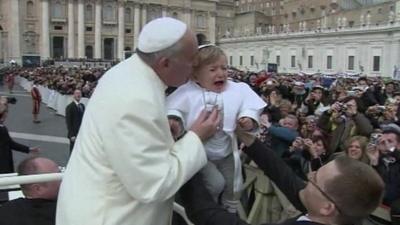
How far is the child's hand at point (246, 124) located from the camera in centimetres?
238

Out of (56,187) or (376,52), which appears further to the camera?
(376,52)

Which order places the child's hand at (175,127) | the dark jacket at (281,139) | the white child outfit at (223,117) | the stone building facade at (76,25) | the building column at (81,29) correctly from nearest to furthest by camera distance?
the child's hand at (175,127)
the white child outfit at (223,117)
the dark jacket at (281,139)
the stone building facade at (76,25)
the building column at (81,29)

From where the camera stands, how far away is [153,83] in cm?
184

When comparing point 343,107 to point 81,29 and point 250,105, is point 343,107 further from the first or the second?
point 81,29

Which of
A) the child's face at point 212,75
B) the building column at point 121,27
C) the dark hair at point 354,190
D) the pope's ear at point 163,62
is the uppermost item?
the building column at point 121,27

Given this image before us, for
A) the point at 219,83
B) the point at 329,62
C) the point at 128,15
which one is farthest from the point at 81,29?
the point at 219,83

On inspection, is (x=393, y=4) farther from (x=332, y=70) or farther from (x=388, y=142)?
(x=388, y=142)

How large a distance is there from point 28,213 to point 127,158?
3.69 ft

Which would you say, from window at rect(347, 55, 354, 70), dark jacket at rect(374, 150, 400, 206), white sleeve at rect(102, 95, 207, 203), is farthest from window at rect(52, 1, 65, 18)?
white sleeve at rect(102, 95, 207, 203)

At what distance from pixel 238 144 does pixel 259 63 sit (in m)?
66.6

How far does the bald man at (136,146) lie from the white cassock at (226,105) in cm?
46

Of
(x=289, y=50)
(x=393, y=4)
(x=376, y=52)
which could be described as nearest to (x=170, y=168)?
(x=376, y=52)

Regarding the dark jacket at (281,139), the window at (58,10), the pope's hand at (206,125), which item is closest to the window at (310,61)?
the window at (58,10)

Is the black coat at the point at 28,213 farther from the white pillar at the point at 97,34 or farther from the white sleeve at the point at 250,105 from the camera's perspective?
the white pillar at the point at 97,34
